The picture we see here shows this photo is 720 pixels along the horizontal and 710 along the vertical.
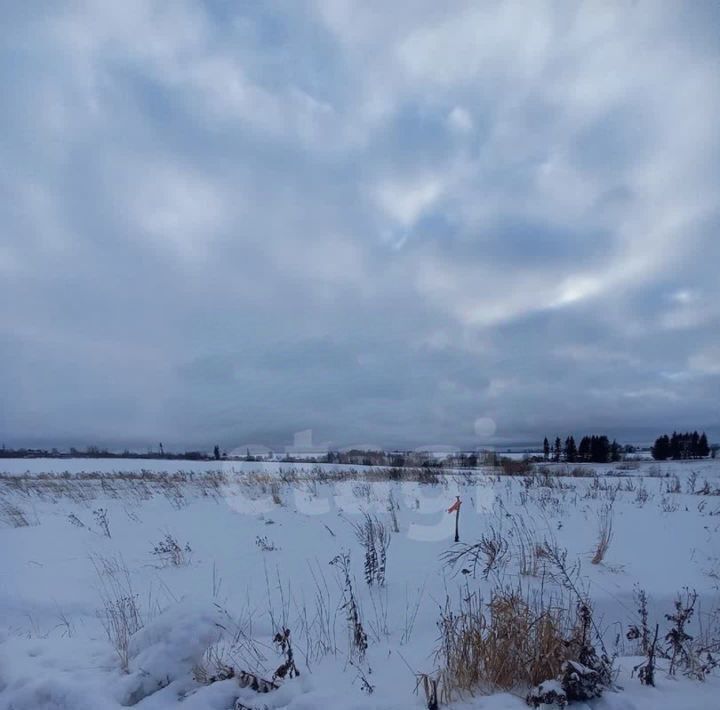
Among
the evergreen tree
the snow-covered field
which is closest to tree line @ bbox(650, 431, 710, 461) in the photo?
the evergreen tree

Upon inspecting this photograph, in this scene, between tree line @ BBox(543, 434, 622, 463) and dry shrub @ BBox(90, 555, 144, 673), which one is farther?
tree line @ BBox(543, 434, 622, 463)

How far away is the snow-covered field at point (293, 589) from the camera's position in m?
3.15

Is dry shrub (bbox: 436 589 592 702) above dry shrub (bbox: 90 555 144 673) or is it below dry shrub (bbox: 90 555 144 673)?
above

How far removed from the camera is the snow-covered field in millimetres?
3154

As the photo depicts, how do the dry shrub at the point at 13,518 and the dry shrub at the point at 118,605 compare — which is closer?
the dry shrub at the point at 118,605

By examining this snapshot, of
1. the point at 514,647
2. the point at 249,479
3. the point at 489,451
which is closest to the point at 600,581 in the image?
the point at 514,647

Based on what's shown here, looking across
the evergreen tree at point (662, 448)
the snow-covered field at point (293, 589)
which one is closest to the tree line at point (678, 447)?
the evergreen tree at point (662, 448)

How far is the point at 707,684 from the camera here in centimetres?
310

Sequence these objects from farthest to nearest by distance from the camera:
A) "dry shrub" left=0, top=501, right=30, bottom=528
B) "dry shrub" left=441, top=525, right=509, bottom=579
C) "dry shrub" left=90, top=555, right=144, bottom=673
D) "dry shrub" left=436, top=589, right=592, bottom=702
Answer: "dry shrub" left=0, top=501, right=30, bottom=528, "dry shrub" left=441, top=525, right=509, bottom=579, "dry shrub" left=90, top=555, right=144, bottom=673, "dry shrub" left=436, top=589, right=592, bottom=702

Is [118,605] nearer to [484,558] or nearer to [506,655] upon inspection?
[506,655]

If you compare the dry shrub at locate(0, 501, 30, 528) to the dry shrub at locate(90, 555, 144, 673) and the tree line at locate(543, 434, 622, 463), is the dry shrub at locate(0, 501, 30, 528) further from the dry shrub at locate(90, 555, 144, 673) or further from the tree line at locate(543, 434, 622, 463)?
the tree line at locate(543, 434, 622, 463)

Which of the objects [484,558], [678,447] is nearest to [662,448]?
[678,447]

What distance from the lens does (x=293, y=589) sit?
552 centimetres

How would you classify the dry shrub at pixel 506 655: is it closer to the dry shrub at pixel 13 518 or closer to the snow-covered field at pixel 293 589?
the snow-covered field at pixel 293 589
